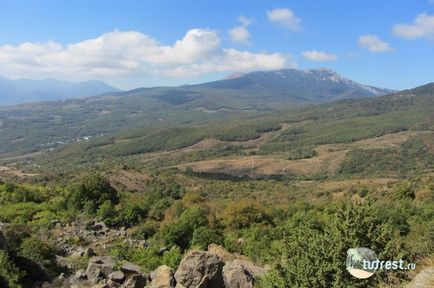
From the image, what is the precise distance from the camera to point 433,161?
461ft

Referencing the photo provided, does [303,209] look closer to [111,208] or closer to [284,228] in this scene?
[284,228]

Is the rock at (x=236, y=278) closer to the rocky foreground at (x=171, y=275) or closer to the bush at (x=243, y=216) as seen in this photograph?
the rocky foreground at (x=171, y=275)

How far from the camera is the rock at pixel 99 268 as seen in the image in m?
21.9

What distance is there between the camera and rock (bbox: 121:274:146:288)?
779 inches

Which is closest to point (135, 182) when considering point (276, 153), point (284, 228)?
point (284, 228)

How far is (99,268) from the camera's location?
2239cm

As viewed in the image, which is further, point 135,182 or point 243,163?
point 243,163

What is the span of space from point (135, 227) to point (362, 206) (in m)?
25.5

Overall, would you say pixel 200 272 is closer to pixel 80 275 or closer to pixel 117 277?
pixel 117 277

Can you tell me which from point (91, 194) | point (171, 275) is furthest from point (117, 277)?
point (91, 194)

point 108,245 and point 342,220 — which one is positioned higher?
point 342,220

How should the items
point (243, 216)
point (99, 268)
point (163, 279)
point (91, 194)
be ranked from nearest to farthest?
point (163, 279)
point (99, 268)
point (243, 216)
point (91, 194)

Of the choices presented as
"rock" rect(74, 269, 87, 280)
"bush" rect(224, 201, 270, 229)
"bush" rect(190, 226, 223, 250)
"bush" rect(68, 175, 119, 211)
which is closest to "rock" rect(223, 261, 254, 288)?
"rock" rect(74, 269, 87, 280)
